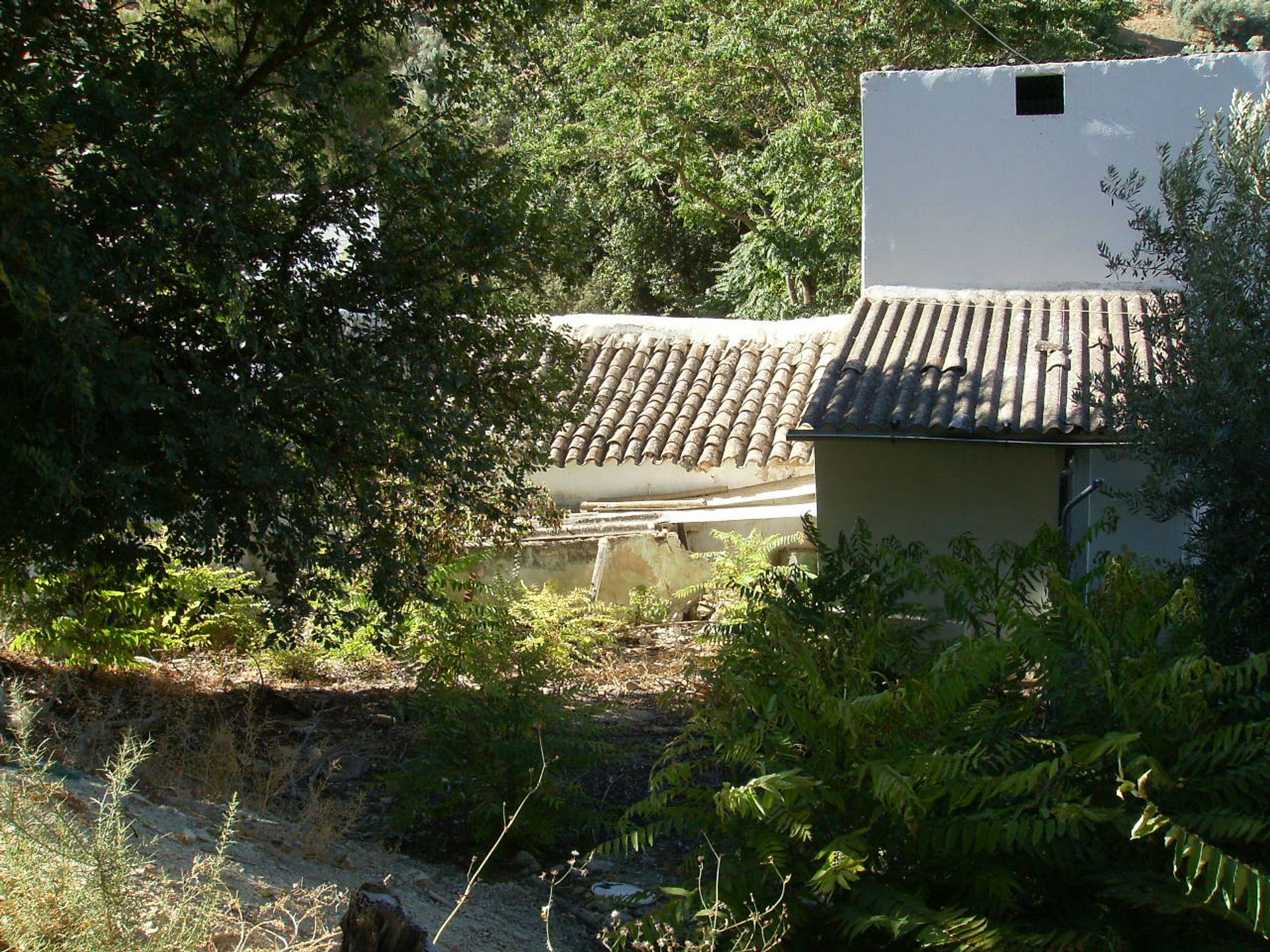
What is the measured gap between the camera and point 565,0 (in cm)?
790

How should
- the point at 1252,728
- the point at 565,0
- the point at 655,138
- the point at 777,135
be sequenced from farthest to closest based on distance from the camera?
the point at 655,138 < the point at 777,135 < the point at 565,0 < the point at 1252,728

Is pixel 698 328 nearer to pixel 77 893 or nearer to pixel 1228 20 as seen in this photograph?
pixel 77 893

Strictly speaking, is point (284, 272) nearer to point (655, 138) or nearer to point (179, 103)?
point (179, 103)

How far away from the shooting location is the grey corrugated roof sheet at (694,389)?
12617mm

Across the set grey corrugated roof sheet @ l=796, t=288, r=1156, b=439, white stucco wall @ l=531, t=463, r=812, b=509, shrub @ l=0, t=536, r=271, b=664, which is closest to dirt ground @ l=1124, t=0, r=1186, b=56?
white stucco wall @ l=531, t=463, r=812, b=509

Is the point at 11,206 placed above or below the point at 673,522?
above

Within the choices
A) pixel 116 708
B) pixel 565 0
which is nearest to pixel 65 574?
pixel 116 708

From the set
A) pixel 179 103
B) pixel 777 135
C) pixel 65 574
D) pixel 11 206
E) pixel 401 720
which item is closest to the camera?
pixel 11 206

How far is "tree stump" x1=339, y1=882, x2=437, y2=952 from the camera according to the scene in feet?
11.5

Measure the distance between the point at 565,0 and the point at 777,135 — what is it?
12.8 metres

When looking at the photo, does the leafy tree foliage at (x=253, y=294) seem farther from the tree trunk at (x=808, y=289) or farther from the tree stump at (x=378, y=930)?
the tree trunk at (x=808, y=289)

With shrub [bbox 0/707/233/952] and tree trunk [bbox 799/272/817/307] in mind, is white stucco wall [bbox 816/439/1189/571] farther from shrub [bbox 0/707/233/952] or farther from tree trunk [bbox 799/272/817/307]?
tree trunk [bbox 799/272/817/307]

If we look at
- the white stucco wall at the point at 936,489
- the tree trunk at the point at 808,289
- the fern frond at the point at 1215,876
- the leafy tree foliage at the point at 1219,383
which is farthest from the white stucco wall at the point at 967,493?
the tree trunk at the point at 808,289

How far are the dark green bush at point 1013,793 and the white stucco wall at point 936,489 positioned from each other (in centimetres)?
455
